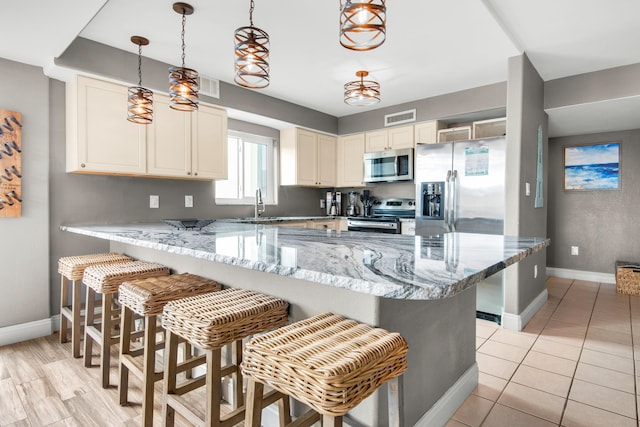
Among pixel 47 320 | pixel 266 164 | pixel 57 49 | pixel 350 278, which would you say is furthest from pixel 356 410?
pixel 266 164

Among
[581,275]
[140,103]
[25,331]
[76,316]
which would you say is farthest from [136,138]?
[581,275]

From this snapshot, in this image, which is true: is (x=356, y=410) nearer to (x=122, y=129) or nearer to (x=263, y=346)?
(x=263, y=346)

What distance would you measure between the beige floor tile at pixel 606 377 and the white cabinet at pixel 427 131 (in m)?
2.72

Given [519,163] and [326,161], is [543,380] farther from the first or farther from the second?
[326,161]

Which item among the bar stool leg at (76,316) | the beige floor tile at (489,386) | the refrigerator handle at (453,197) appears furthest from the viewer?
the refrigerator handle at (453,197)

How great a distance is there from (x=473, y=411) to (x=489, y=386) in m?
0.32

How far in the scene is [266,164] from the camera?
477 cm

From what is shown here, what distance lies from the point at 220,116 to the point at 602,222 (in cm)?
511

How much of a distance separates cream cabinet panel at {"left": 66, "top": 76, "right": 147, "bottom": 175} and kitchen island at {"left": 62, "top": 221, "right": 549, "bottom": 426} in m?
1.34

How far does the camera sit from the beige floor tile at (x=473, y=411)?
68.6 inches

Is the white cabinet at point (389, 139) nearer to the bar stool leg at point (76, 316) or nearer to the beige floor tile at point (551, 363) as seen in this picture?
the beige floor tile at point (551, 363)

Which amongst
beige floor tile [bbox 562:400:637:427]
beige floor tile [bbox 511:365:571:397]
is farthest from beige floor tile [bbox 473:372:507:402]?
beige floor tile [bbox 562:400:637:427]

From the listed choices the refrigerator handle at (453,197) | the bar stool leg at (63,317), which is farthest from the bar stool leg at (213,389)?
the refrigerator handle at (453,197)

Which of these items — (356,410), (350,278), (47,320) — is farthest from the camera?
(47,320)
